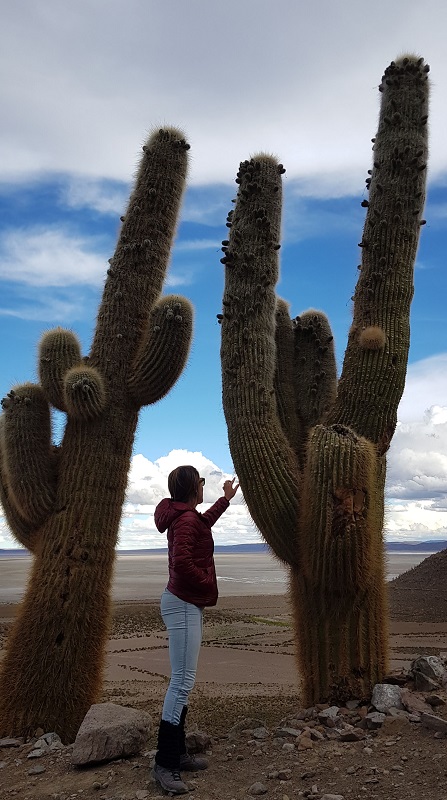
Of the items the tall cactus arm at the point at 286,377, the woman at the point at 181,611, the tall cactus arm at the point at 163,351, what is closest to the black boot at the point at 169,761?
the woman at the point at 181,611

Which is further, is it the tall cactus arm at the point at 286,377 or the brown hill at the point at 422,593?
the brown hill at the point at 422,593

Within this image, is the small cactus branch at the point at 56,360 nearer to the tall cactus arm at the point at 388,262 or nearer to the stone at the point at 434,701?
the tall cactus arm at the point at 388,262

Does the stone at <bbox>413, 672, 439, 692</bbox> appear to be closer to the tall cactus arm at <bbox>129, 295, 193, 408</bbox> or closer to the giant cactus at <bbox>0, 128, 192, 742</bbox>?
the giant cactus at <bbox>0, 128, 192, 742</bbox>

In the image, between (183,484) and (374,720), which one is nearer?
(183,484)

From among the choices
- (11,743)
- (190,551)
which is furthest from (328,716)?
(11,743)

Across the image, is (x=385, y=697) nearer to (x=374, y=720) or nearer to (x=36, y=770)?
(x=374, y=720)

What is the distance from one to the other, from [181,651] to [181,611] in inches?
9.2

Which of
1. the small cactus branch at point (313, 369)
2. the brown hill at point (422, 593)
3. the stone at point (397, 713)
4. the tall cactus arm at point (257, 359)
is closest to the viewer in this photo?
the stone at point (397, 713)

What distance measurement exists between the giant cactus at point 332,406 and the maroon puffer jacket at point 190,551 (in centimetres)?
138

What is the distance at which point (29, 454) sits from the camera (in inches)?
267

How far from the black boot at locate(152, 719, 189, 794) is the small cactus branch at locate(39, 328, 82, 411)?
3.56m

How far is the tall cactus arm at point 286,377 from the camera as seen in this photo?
257 inches

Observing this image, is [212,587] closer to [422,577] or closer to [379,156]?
[379,156]

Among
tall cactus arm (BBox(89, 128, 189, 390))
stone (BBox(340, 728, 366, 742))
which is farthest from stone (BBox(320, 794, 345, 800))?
tall cactus arm (BBox(89, 128, 189, 390))
